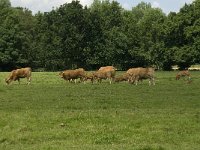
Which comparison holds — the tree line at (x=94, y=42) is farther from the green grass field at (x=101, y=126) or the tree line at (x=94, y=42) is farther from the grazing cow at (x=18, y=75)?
the green grass field at (x=101, y=126)

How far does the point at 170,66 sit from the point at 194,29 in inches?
364

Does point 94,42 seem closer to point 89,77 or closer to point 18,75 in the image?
point 89,77

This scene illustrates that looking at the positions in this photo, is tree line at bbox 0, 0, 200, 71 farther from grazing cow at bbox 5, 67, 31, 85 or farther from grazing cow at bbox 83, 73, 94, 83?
grazing cow at bbox 5, 67, 31, 85

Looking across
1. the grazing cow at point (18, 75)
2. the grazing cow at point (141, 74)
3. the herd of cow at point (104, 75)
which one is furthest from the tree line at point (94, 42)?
the grazing cow at point (18, 75)

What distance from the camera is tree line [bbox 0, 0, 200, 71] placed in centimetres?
8700

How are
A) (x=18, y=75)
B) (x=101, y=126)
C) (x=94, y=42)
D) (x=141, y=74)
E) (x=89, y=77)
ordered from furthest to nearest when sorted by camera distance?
(x=94, y=42)
(x=89, y=77)
(x=18, y=75)
(x=141, y=74)
(x=101, y=126)

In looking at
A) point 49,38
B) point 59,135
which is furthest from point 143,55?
point 59,135

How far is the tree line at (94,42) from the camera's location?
3425 inches

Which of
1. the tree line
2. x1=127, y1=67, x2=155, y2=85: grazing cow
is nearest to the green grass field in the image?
x1=127, y1=67, x2=155, y2=85: grazing cow

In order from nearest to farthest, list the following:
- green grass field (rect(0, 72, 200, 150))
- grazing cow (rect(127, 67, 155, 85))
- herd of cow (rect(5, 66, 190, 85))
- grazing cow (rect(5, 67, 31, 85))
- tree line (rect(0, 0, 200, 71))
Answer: green grass field (rect(0, 72, 200, 150)) < grazing cow (rect(127, 67, 155, 85)) < herd of cow (rect(5, 66, 190, 85)) < grazing cow (rect(5, 67, 31, 85)) < tree line (rect(0, 0, 200, 71))

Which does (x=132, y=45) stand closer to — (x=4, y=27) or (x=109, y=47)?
(x=109, y=47)

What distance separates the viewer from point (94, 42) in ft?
302

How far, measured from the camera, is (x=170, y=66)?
89000 mm

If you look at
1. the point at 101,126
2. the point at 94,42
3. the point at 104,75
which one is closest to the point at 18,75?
the point at 104,75
